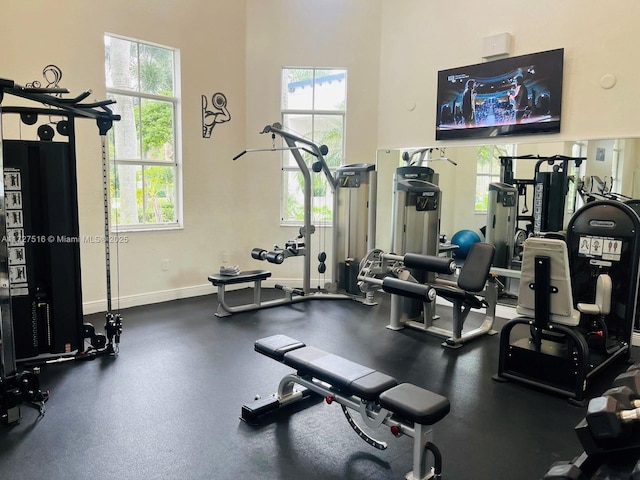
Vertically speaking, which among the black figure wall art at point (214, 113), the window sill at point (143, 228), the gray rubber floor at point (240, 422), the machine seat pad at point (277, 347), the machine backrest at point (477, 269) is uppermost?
the black figure wall art at point (214, 113)

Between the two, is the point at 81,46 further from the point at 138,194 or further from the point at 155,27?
the point at 138,194

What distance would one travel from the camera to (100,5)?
4.40m

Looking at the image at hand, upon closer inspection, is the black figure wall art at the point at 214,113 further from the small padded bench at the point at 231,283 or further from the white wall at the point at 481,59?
the white wall at the point at 481,59

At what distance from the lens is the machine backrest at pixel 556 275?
274 cm

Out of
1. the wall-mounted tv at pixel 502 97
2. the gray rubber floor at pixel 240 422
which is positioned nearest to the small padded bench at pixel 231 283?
the gray rubber floor at pixel 240 422

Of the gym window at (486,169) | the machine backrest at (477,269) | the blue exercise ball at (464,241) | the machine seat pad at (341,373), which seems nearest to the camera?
the machine seat pad at (341,373)

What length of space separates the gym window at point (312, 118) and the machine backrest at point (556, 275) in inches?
126

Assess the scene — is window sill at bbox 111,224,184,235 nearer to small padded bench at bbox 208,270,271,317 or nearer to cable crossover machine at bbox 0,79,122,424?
small padded bench at bbox 208,270,271,317

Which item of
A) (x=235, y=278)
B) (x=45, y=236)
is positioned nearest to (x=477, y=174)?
(x=235, y=278)

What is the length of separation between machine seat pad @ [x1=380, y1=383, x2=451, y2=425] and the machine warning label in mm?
2161

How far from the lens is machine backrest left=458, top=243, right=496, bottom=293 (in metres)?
3.36

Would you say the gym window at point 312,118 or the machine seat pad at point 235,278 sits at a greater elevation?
the gym window at point 312,118

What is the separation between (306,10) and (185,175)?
2.43m

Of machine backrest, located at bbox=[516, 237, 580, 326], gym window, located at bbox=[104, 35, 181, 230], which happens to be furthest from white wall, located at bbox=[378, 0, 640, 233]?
gym window, located at bbox=[104, 35, 181, 230]
